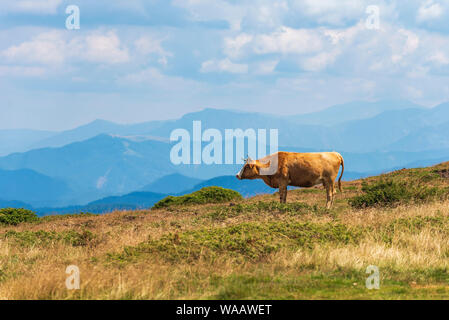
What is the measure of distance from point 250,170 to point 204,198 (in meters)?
9.80

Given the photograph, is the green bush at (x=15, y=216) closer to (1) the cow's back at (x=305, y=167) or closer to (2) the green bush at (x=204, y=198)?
(2) the green bush at (x=204, y=198)

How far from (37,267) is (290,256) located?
17.5ft

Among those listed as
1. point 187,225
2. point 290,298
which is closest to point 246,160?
point 187,225

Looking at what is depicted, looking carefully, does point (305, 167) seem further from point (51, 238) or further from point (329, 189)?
point (51, 238)

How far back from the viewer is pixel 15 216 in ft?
86.1

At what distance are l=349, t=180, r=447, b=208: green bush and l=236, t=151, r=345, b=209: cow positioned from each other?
1418mm

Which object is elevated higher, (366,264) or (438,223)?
(438,223)

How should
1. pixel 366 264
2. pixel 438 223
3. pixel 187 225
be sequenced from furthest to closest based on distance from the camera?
pixel 187 225 → pixel 438 223 → pixel 366 264

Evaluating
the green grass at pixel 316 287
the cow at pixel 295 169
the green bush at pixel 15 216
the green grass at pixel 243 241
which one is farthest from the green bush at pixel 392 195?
the green bush at pixel 15 216

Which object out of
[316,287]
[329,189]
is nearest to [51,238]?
[316,287]

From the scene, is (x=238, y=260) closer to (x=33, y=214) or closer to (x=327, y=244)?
(x=327, y=244)

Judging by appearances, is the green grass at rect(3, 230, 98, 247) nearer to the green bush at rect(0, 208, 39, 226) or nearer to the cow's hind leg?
the green bush at rect(0, 208, 39, 226)
